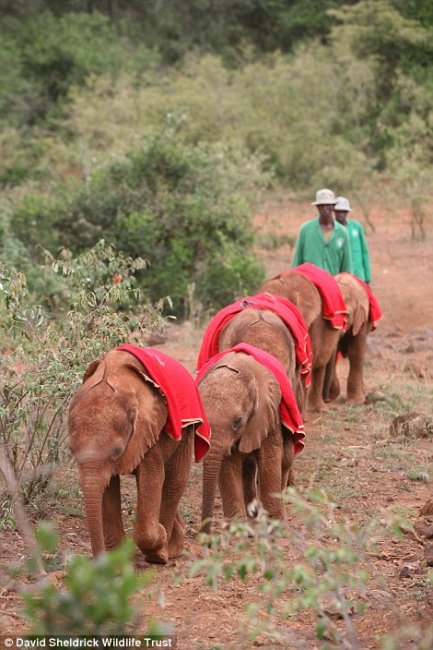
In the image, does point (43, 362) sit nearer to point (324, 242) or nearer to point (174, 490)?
point (174, 490)

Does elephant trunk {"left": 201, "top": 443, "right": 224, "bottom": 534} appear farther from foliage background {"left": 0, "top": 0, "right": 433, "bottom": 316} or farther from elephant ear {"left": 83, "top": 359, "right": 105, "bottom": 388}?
foliage background {"left": 0, "top": 0, "right": 433, "bottom": 316}

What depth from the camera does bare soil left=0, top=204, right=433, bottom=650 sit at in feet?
18.8

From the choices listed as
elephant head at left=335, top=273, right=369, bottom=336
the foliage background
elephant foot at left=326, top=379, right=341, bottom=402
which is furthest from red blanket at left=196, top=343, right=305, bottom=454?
the foliage background

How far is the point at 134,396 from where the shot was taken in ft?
20.9

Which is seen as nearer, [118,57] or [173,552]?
[173,552]

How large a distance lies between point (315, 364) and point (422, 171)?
1038 centimetres

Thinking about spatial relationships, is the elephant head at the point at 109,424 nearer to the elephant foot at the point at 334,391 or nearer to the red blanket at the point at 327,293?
the red blanket at the point at 327,293

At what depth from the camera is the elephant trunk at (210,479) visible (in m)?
6.68

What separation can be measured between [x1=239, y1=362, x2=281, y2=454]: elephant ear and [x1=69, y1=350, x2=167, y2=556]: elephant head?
0.84 meters

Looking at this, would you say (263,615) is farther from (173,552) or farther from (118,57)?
(118,57)

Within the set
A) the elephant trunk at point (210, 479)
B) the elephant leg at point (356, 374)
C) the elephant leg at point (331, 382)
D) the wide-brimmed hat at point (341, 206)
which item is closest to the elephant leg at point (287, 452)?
the elephant trunk at point (210, 479)

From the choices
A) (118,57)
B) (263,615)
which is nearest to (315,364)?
(263,615)

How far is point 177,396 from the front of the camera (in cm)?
659

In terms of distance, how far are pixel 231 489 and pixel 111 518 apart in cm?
92
